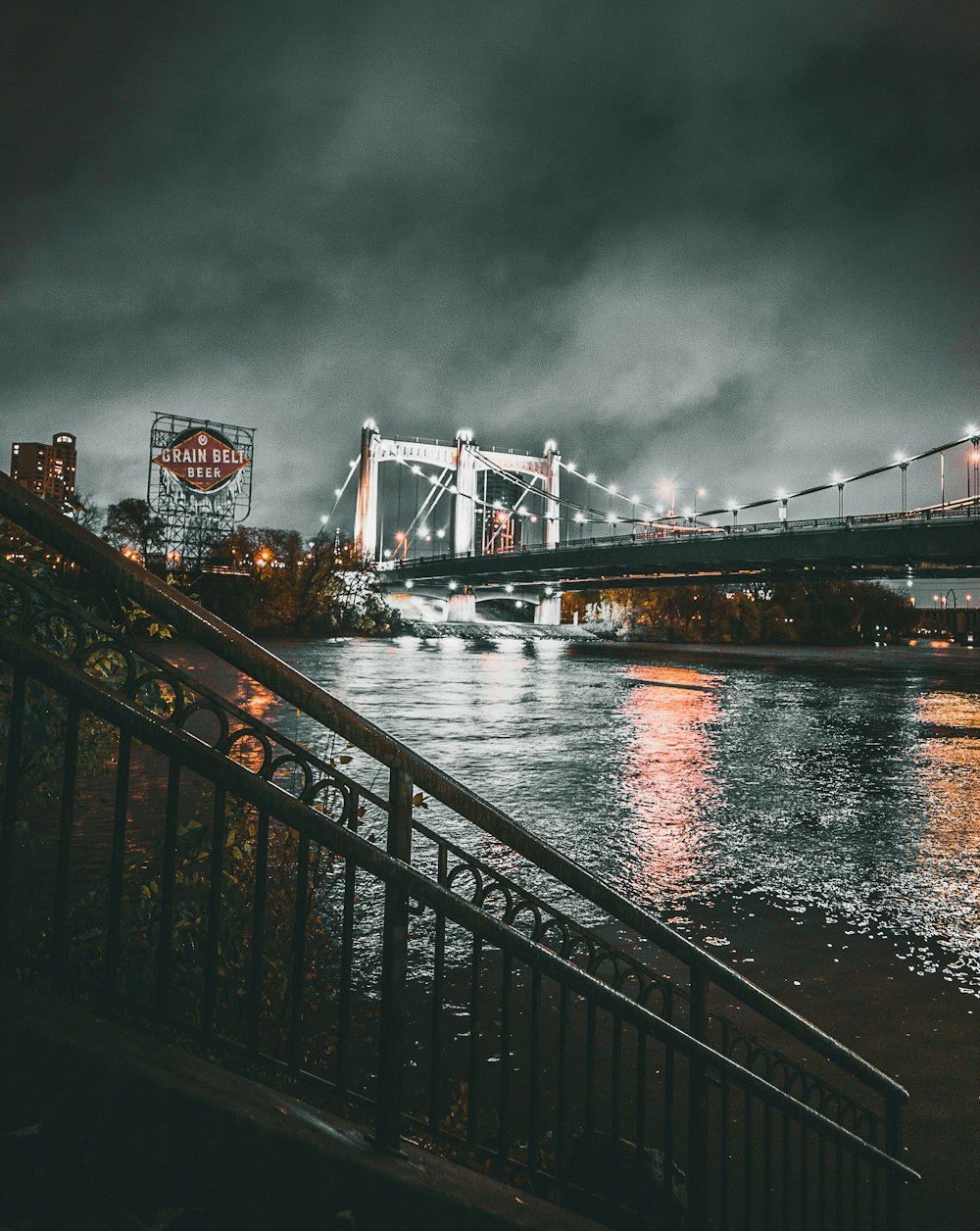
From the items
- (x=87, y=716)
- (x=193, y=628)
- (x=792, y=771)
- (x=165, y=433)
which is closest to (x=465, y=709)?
(x=792, y=771)

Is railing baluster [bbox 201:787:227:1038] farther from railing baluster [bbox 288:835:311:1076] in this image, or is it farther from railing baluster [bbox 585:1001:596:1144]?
railing baluster [bbox 585:1001:596:1144]

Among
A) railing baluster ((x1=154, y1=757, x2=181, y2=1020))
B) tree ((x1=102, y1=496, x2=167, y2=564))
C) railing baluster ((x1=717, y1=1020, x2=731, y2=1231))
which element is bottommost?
railing baluster ((x1=717, y1=1020, x2=731, y2=1231))

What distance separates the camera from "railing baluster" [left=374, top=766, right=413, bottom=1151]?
213 cm

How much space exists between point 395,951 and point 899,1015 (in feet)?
11.7

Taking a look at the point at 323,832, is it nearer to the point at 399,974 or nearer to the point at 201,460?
the point at 399,974

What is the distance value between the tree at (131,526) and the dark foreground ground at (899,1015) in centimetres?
4232

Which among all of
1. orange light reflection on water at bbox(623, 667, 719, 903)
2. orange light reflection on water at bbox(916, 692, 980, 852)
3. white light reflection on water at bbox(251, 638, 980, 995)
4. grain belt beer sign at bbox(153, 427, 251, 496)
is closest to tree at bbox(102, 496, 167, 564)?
grain belt beer sign at bbox(153, 427, 251, 496)

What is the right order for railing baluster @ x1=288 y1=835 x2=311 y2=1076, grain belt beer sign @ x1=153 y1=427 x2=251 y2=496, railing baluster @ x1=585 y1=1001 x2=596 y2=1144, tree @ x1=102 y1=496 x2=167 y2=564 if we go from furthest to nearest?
tree @ x1=102 y1=496 x2=167 y2=564 < grain belt beer sign @ x1=153 y1=427 x2=251 y2=496 < railing baluster @ x1=585 y1=1001 x2=596 y2=1144 < railing baluster @ x1=288 y1=835 x2=311 y2=1076

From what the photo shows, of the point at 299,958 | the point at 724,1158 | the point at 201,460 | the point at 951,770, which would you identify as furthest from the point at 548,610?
the point at 299,958

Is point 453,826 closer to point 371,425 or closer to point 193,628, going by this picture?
point 193,628

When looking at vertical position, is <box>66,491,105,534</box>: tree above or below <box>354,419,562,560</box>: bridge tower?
below

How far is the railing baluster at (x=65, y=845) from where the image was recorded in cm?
187

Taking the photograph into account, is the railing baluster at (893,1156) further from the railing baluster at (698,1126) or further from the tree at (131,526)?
the tree at (131,526)

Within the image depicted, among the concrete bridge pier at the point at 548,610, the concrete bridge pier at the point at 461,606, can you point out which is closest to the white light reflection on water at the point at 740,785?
the concrete bridge pier at the point at 461,606
